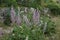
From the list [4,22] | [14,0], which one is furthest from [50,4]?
[4,22]

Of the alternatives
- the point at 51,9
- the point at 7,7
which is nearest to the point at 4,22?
the point at 7,7

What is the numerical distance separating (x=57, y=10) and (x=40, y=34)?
2.91 metres

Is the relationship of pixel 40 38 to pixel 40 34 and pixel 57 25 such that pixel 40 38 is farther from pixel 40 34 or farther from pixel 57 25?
pixel 57 25

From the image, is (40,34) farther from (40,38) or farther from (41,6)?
(41,6)

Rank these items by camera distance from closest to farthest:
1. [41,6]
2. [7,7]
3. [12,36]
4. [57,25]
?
[12,36] → [57,25] → [7,7] → [41,6]

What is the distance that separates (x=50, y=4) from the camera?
8.15m

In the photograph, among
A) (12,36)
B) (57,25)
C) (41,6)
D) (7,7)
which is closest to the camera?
(12,36)

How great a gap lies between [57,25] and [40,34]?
51.5 inches

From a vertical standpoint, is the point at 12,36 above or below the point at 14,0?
below

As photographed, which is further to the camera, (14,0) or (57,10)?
(57,10)

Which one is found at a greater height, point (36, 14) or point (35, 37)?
point (36, 14)

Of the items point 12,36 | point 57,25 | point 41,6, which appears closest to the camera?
point 12,36

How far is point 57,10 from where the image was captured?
8.03 metres

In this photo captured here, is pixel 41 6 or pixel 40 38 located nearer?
pixel 40 38
